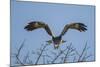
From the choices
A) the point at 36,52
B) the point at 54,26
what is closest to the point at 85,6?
the point at 54,26

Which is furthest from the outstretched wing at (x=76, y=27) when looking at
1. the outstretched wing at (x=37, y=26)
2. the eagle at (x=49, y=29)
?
the outstretched wing at (x=37, y=26)

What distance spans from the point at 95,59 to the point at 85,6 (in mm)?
647

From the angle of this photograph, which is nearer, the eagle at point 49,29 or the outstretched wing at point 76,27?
the eagle at point 49,29

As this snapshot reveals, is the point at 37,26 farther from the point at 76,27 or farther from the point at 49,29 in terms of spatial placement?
the point at 76,27

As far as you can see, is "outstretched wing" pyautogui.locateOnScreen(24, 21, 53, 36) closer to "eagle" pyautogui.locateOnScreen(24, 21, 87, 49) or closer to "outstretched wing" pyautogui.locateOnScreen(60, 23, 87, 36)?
"eagle" pyautogui.locateOnScreen(24, 21, 87, 49)

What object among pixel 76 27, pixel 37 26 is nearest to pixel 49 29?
pixel 37 26

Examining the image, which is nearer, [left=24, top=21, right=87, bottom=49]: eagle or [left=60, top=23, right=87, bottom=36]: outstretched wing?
[left=24, top=21, right=87, bottom=49]: eagle

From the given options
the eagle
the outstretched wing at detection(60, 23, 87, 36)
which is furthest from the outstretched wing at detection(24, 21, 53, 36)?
the outstretched wing at detection(60, 23, 87, 36)

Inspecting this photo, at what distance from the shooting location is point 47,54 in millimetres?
2236

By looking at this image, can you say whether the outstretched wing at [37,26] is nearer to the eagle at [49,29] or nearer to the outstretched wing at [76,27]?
the eagle at [49,29]
